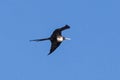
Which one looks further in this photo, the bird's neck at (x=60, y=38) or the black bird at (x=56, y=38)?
the bird's neck at (x=60, y=38)

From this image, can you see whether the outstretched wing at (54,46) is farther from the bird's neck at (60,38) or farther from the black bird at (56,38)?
the bird's neck at (60,38)

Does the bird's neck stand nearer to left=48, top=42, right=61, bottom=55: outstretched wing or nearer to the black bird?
the black bird

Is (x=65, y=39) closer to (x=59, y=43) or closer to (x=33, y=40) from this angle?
(x=59, y=43)

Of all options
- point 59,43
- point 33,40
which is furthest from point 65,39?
point 33,40

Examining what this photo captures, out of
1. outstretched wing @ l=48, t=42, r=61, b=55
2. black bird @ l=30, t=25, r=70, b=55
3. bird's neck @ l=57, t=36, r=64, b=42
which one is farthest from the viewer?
outstretched wing @ l=48, t=42, r=61, b=55

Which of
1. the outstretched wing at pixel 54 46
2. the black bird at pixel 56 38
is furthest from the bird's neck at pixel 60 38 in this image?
the outstretched wing at pixel 54 46

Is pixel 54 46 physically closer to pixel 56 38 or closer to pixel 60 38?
pixel 60 38

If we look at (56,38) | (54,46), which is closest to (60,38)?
(56,38)

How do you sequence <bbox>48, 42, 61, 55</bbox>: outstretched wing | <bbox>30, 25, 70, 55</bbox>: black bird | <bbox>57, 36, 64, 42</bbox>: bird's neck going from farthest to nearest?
<bbox>48, 42, 61, 55</bbox>: outstretched wing, <bbox>57, 36, 64, 42</bbox>: bird's neck, <bbox>30, 25, 70, 55</bbox>: black bird

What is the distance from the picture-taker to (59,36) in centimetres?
5281

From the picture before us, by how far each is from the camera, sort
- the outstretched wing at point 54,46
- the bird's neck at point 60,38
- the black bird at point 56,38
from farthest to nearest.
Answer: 1. the outstretched wing at point 54,46
2. the bird's neck at point 60,38
3. the black bird at point 56,38

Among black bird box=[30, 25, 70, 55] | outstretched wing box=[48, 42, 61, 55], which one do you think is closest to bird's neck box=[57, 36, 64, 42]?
black bird box=[30, 25, 70, 55]

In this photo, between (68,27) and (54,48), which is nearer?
(68,27)

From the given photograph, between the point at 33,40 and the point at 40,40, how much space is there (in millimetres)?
1235
